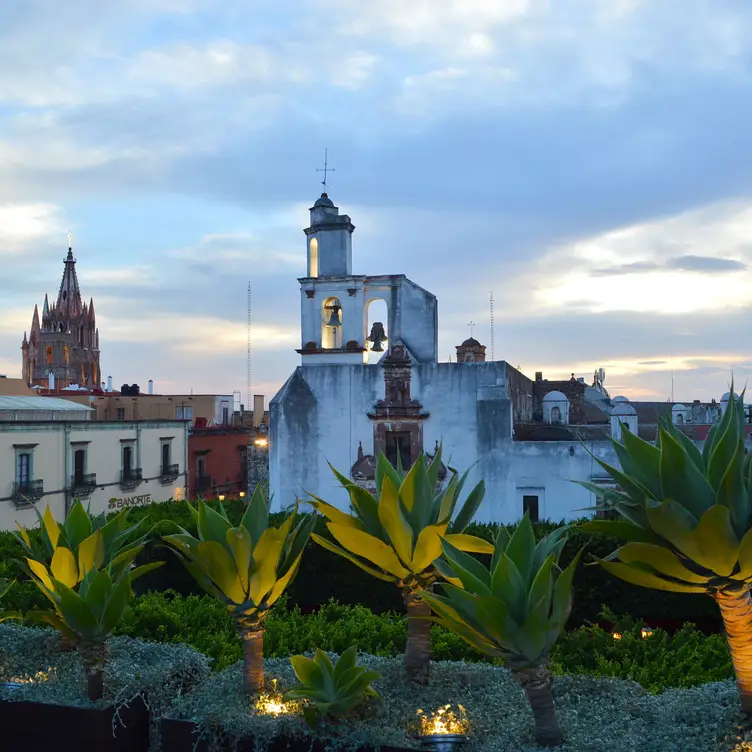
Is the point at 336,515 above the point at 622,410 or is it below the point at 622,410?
below

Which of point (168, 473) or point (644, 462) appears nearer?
point (644, 462)

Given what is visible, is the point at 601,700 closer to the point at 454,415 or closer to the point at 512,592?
the point at 512,592

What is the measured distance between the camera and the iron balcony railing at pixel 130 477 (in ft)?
91.9

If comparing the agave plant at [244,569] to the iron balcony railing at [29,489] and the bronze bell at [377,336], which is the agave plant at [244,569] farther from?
the iron balcony railing at [29,489]

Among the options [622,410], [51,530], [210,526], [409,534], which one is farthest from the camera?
[622,410]

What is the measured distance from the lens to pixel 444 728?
4.47m

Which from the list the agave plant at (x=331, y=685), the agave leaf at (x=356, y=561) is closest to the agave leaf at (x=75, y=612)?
the agave plant at (x=331, y=685)

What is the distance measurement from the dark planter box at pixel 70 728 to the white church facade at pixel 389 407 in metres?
13.7

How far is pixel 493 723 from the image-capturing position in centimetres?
454

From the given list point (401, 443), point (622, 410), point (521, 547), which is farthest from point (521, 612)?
point (622, 410)

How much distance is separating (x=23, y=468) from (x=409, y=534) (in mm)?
21725

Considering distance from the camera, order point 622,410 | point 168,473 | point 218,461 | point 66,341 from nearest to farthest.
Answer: point 622,410 < point 168,473 < point 218,461 < point 66,341

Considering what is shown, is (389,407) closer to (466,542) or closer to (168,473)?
(466,542)

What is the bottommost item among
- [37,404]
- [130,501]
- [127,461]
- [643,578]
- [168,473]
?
[130,501]
